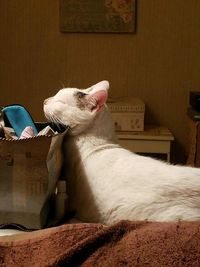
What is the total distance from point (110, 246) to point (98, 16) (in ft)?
7.02

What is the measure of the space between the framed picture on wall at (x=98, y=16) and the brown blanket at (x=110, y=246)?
2.05m

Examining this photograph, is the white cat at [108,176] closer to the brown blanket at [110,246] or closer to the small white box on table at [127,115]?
the brown blanket at [110,246]

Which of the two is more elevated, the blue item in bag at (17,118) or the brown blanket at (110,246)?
the blue item in bag at (17,118)

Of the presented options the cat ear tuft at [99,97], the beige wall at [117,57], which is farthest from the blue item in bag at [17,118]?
Result: the beige wall at [117,57]

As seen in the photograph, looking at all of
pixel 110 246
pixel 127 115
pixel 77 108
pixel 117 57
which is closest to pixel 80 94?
pixel 77 108

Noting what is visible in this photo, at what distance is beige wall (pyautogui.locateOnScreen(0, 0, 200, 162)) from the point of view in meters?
2.48

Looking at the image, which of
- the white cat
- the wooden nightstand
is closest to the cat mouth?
the white cat

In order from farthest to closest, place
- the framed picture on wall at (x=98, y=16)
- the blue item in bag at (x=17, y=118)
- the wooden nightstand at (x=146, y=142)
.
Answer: the framed picture on wall at (x=98, y=16) → the wooden nightstand at (x=146, y=142) → the blue item in bag at (x=17, y=118)

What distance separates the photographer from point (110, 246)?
57 cm

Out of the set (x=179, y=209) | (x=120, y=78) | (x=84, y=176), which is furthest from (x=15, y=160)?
(x=120, y=78)

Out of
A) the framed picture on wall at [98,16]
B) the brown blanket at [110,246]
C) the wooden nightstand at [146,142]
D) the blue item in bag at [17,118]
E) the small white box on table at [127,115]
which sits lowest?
the wooden nightstand at [146,142]

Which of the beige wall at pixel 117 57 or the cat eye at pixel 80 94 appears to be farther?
the beige wall at pixel 117 57

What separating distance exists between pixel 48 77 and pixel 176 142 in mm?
980

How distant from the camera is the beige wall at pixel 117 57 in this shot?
2.48 m
